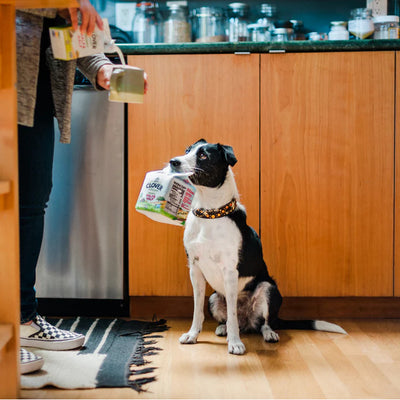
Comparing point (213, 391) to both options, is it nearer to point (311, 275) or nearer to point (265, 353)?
point (265, 353)

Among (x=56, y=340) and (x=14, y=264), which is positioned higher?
(x=14, y=264)

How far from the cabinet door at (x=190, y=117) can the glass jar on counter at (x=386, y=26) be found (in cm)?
69

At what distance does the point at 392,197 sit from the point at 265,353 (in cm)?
93

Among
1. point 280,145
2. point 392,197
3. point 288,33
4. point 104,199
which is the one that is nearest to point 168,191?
point 104,199

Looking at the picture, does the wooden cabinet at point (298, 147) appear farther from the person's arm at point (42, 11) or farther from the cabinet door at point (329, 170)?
the person's arm at point (42, 11)

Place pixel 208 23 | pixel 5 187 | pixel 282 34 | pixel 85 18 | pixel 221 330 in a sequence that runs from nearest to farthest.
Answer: pixel 5 187
pixel 85 18
pixel 221 330
pixel 282 34
pixel 208 23

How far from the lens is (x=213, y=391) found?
1547 mm

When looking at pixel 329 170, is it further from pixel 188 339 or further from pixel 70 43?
pixel 70 43

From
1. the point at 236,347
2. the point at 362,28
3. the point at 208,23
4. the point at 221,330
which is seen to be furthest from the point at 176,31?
the point at 236,347

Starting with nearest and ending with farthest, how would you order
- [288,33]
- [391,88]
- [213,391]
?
1. [213,391]
2. [391,88]
3. [288,33]

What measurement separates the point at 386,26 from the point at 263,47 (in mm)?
689

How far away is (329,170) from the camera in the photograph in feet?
7.66

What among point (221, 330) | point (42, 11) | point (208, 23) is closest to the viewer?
point (42, 11)

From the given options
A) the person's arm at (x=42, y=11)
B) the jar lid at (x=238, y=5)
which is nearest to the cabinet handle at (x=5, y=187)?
the person's arm at (x=42, y=11)
